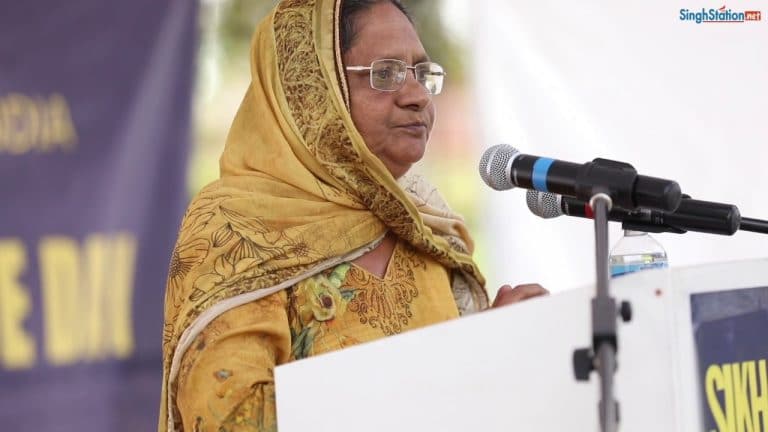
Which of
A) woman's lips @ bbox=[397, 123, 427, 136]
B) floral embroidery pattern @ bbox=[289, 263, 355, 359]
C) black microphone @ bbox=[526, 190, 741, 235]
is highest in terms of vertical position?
woman's lips @ bbox=[397, 123, 427, 136]

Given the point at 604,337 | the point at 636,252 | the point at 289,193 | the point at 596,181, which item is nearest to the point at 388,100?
the point at 289,193

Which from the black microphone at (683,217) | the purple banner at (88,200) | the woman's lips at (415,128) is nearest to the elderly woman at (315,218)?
the woman's lips at (415,128)

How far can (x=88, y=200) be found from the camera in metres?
3.00

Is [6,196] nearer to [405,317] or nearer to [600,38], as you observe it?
[405,317]

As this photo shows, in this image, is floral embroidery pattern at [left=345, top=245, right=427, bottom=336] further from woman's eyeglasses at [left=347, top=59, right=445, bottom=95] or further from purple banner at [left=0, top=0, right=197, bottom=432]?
purple banner at [left=0, top=0, right=197, bottom=432]

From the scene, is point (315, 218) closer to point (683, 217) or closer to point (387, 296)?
point (387, 296)

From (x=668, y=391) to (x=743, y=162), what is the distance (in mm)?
2115

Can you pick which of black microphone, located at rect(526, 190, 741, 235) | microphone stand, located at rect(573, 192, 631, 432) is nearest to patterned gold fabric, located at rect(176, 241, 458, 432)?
black microphone, located at rect(526, 190, 741, 235)

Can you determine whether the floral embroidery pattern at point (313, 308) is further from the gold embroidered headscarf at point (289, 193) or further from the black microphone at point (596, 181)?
the black microphone at point (596, 181)

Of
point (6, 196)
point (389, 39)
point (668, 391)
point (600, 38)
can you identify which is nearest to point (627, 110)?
point (600, 38)

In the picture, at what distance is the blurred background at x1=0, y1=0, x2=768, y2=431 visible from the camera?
292 centimetres

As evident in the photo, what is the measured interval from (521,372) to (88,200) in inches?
79.1

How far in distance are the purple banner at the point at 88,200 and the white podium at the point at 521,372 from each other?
1.63 metres

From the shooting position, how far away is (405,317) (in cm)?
214
